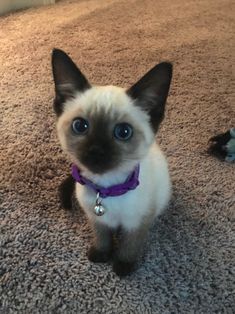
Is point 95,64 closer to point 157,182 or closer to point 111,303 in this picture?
point 157,182

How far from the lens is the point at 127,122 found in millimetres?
965

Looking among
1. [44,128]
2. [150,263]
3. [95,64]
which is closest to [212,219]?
[150,263]

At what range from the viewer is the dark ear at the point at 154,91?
96 centimetres

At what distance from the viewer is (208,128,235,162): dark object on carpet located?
4.80ft

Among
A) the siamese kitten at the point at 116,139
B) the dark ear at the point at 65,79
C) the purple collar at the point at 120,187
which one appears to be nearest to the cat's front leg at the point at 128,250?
the siamese kitten at the point at 116,139

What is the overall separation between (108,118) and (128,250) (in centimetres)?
36

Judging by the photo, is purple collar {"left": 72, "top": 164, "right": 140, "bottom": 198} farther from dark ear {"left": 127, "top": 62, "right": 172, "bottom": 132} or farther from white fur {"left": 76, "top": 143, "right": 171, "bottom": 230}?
dark ear {"left": 127, "top": 62, "right": 172, "bottom": 132}

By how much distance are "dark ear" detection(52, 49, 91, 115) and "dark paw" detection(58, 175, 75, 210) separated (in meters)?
0.32

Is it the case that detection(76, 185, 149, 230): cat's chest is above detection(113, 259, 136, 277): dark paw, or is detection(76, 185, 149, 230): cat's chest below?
above

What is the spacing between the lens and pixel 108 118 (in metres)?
0.95

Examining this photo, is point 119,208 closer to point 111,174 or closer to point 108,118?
point 111,174

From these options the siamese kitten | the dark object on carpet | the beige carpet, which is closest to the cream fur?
the siamese kitten

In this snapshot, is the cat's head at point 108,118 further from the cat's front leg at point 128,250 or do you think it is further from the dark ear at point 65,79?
the cat's front leg at point 128,250

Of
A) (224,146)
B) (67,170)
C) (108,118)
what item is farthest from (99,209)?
(224,146)
